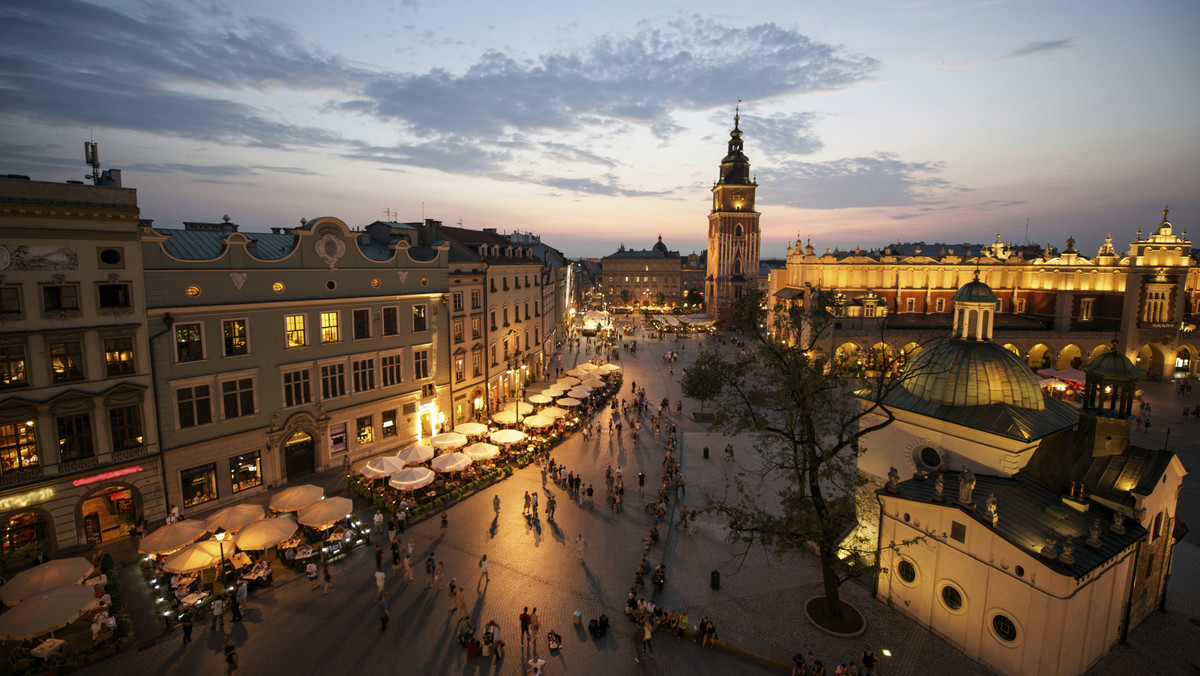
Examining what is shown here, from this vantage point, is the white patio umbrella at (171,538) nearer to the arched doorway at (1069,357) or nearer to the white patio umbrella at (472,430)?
the white patio umbrella at (472,430)

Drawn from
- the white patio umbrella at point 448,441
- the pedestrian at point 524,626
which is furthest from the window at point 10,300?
the pedestrian at point 524,626

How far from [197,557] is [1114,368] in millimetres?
31583

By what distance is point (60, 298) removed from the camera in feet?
67.8

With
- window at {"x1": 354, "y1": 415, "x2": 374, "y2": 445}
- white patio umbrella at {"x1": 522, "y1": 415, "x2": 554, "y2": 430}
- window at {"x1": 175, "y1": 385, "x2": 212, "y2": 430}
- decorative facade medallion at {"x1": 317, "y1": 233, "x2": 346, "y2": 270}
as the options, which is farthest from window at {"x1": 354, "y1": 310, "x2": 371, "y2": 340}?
white patio umbrella at {"x1": 522, "y1": 415, "x2": 554, "y2": 430}

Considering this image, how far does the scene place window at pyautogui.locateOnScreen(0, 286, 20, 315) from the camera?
64.0 ft

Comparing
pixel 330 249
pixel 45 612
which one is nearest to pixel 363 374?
pixel 330 249

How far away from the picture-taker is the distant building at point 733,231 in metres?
99.8

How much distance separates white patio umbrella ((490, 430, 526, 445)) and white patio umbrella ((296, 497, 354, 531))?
10037 mm

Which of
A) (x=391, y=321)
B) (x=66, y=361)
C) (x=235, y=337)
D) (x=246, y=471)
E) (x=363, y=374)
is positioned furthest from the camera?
(x=391, y=321)

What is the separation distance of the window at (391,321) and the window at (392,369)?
4.51ft

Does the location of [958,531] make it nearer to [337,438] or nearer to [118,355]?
[337,438]

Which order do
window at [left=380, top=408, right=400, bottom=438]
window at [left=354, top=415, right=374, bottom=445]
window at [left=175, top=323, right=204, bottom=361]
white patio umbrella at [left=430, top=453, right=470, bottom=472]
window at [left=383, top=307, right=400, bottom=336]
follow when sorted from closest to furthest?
window at [left=175, top=323, right=204, bottom=361]
white patio umbrella at [left=430, top=453, right=470, bottom=472]
window at [left=354, top=415, right=374, bottom=445]
window at [left=383, top=307, right=400, bottom=336]
window at [left=380, top=408, right=400, bottom=438]

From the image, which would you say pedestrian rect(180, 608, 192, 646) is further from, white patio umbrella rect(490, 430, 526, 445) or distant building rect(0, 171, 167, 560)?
white patio umbrella rect(490, 430, 526, 445)

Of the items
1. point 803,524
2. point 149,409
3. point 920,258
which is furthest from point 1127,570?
point 920,258
